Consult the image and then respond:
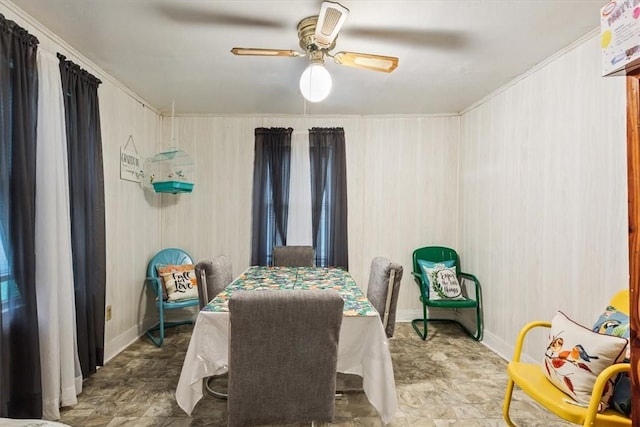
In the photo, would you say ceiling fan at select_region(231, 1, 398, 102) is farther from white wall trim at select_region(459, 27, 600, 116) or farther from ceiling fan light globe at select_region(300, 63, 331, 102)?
white wall trim at select_region(459, 27, 600, 116)

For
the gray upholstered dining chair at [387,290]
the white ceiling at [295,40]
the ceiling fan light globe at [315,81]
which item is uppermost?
the white ceiling at [295,40]

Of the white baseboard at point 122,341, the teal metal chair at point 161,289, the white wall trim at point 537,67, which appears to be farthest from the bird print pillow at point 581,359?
the white baseboard at point 122,341

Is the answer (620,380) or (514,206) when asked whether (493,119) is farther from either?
(620,380)

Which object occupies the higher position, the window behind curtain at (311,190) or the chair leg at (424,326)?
the window behind curtain at (311,190)

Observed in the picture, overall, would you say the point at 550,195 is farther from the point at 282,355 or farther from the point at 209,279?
the point at 209,279

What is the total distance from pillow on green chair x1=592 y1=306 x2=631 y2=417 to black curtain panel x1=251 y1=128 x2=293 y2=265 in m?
2.94

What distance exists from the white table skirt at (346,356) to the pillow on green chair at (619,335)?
0.97 metres

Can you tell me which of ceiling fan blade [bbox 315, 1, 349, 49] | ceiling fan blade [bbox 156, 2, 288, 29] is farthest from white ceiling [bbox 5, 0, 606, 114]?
ceiling fan blade [bbox 315, 1, 349, 49]

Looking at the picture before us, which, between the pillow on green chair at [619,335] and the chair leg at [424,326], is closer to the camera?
the pillow on green chair at [619,335]

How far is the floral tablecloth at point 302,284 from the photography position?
6.33 ft

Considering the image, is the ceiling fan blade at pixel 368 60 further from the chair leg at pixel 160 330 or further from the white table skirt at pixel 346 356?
the chair leg at pixel 160 330

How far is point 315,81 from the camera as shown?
206 cm

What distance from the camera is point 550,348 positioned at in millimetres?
1749

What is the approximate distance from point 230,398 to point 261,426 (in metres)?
0.22
